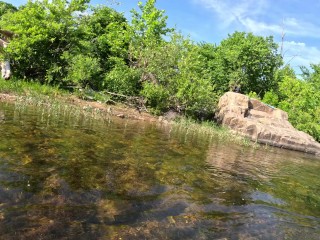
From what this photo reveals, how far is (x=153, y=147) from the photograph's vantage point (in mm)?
10992

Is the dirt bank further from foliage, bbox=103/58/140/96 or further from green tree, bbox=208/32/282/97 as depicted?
green tree, bbox=208/32/282/97

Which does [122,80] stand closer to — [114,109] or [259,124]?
[114,109]

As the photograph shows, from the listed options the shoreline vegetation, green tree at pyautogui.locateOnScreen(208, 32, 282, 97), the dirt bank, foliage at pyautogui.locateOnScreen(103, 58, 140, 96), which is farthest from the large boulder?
green tree at pyautogui.locateOnScreen(208, 32, 282, 97)

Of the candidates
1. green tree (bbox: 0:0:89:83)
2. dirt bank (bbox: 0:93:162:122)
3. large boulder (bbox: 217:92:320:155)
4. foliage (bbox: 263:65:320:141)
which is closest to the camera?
dirt bank (bbox: 0:93:162:122)

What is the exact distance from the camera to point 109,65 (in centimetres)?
2767

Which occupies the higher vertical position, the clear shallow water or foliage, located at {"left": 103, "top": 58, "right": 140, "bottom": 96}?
foliage, located at {"left": 103, "top": 58, "right": 140, "bottom": 96}

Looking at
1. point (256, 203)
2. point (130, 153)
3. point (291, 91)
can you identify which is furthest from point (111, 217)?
point (291, 91)

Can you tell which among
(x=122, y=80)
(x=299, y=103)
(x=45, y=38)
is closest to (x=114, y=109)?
(x=122, y=80)

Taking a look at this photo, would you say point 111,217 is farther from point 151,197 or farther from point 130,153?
point 130,153

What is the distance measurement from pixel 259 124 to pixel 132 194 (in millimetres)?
19282

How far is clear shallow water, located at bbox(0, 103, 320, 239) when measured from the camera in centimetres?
461

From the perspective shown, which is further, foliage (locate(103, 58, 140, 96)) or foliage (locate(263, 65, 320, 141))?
foliage (locate(263, 65, 320, 141))

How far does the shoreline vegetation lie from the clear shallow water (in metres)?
9.75

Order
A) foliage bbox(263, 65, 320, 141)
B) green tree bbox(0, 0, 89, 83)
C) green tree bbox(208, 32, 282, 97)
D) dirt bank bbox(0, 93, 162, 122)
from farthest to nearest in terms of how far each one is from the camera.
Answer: green tree bbox(208, 32, 282, 97)
foliage bbox(263, 65, 320, 141)
green tree bbox(0, 0, 89, 83)
dirt bank bbox(0, 93, 162, 122)
